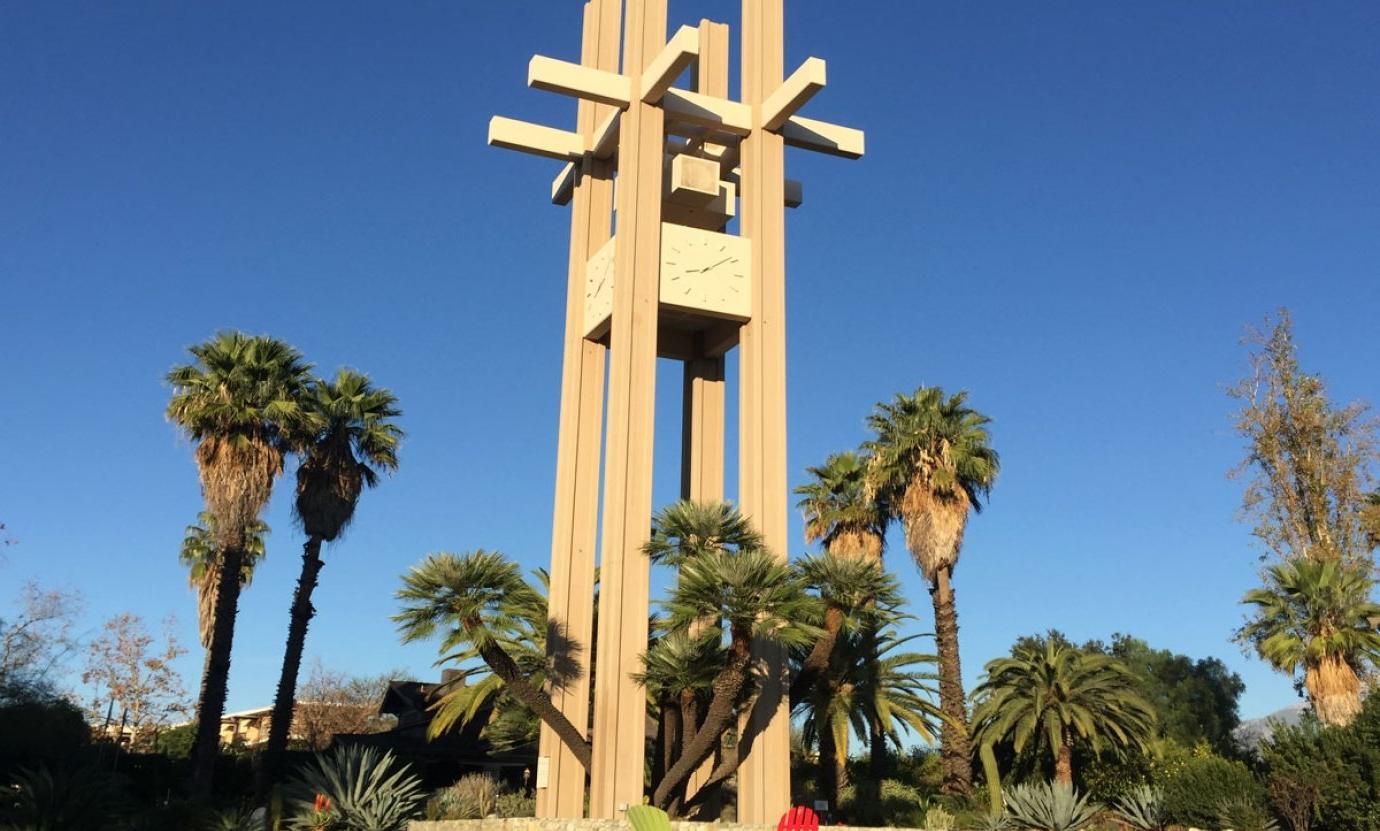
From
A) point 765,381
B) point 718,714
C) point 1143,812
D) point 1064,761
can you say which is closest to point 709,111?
point 765,381

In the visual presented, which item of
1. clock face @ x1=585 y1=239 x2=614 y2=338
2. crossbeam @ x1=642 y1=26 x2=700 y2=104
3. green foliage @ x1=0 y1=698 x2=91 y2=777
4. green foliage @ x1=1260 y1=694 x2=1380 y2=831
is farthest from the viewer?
green foliage @ x1=0 y1=698 x2=91 y2=777

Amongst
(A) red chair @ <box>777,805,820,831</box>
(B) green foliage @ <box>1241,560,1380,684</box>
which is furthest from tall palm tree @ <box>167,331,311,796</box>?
(B) green foliage @ <box>1241,560,1380,684</box>

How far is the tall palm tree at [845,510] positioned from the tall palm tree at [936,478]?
4.40 feet

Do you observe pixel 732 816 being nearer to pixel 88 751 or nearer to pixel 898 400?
pixel 898 400

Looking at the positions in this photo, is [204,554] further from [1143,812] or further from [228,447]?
[1143,812]

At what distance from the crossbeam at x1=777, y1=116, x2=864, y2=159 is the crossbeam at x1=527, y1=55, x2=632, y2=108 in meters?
3.90

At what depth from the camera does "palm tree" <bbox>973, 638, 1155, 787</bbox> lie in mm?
36031

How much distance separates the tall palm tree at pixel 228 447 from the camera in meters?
33.4

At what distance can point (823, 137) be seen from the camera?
29234 mm

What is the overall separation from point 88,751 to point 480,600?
19.6m

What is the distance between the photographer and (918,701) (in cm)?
3225

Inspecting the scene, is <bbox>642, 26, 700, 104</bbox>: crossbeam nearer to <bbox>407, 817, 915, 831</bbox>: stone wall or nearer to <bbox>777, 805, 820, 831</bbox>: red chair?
<bbox>407, 817, 915, 831</bbox>: stone wall

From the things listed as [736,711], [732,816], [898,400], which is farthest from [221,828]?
[898,400]

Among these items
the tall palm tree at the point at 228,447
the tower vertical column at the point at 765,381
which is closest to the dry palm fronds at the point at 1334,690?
the tower vertical column at the point at 765,381
